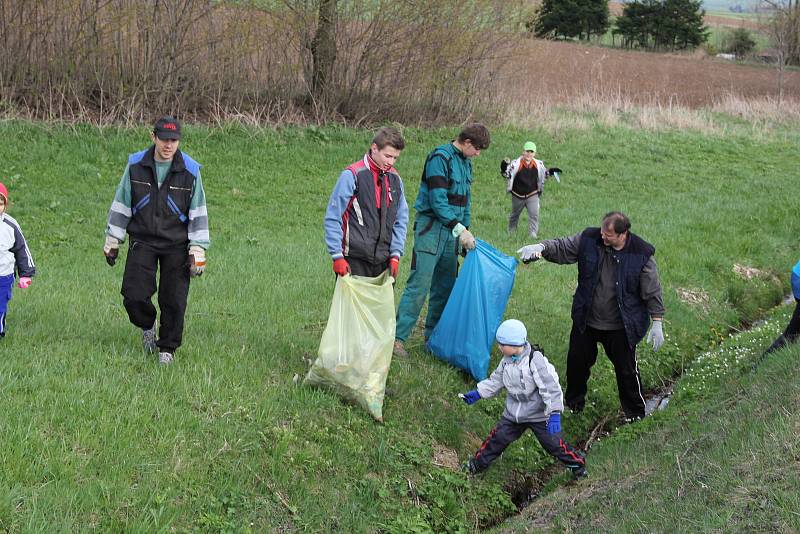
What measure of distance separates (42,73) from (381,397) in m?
11.6

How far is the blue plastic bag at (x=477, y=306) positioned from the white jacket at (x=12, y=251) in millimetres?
3230

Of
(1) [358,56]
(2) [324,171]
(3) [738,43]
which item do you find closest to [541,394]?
(2) [324,171]

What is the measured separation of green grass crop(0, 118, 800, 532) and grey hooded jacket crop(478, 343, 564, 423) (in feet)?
2.15

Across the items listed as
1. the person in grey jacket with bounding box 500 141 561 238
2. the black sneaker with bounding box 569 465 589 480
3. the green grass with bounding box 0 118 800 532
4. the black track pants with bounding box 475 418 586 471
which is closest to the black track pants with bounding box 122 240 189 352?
the green grass with bounding box 0 118 800 532

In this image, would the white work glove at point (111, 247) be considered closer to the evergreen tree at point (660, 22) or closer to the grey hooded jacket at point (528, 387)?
the grey hooded jacket at point (528, 387)

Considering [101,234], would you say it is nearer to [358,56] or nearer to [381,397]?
[381,397]

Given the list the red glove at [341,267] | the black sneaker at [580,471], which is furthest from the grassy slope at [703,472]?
the red glove at [341,267]

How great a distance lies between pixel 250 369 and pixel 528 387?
6.54 feet

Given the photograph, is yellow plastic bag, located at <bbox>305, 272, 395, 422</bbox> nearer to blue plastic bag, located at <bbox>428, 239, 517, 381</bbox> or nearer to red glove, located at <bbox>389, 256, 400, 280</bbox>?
red glove, located at <bbox>389, 256, 400, 280</bbox>

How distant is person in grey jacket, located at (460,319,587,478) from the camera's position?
561 cm

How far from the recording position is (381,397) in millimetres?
5980

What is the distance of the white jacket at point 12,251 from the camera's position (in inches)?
236

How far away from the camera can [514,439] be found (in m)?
5.88

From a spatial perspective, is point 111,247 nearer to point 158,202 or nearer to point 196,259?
point 158,202
